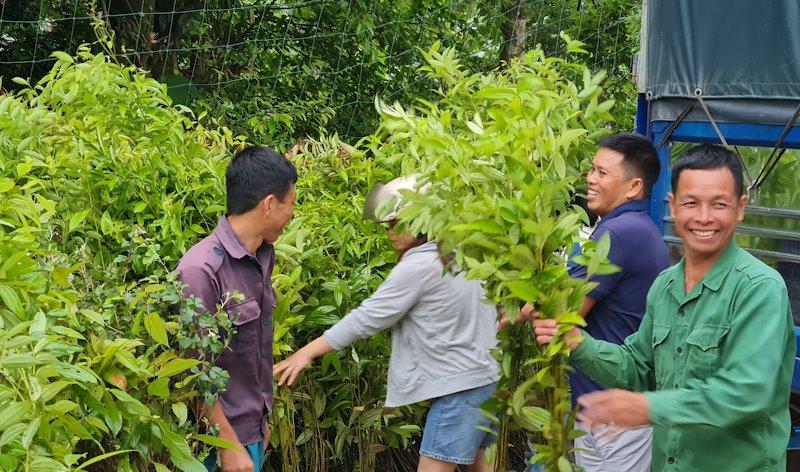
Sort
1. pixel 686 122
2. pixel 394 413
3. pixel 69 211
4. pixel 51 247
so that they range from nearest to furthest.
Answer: pixel 51 247
pixel 69 211
pixel 394 413
pixel 686 122

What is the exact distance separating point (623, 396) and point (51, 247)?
2017 mm

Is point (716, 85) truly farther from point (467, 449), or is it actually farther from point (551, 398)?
point (551, 398)

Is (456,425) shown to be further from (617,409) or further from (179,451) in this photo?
(617,409)

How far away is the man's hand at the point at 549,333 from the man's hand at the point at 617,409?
0.25m

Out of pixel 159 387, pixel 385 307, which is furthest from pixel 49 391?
pixel 385 307

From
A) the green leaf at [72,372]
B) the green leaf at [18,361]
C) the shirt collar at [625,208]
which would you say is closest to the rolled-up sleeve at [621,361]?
the shirt collar at [625,208]

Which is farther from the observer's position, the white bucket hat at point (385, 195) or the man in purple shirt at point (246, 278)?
the white bucket hat at point (385, 195)

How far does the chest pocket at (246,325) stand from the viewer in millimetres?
3656

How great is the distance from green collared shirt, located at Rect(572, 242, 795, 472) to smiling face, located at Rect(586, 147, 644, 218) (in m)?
1.16

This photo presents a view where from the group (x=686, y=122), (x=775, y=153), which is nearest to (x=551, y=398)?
(x=775, y=153)

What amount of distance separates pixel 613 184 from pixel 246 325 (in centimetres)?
153

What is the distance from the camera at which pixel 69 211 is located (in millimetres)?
4445

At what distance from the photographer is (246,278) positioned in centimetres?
378

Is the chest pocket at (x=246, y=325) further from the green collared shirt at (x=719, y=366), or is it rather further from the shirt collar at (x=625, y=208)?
the shirt collar at (x=625, y=208)
